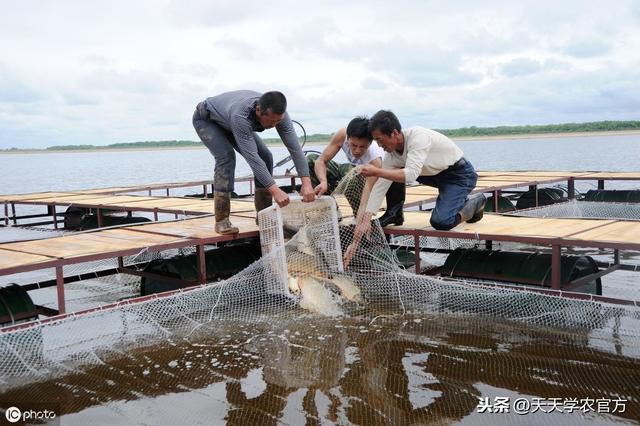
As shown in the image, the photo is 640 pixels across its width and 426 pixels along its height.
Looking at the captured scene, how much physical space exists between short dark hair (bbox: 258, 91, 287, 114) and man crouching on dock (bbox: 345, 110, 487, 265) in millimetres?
813

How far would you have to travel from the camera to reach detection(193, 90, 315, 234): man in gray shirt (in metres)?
5.29

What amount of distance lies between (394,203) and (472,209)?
780 millimetres

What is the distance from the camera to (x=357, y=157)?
19.7ft

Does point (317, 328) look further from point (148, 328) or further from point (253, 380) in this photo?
point (148, 328)

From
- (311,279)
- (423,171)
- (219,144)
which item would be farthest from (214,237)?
(423,171)

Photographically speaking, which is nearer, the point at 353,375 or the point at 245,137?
the point at 353,375

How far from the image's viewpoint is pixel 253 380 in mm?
4344

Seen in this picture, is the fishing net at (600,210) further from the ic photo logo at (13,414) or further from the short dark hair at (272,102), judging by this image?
the ic photo logo at (13,414)

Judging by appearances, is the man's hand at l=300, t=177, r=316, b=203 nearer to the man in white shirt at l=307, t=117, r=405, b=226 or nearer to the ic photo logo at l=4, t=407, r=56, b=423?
the man in white shirt at l=307, t=117, r=405, b=226

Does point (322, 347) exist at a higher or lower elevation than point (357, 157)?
lower

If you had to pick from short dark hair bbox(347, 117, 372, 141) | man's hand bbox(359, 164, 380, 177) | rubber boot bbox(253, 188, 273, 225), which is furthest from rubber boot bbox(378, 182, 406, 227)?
rubber boot bbox(253, 188, 273, 225)

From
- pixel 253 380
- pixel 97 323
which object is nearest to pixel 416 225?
pixel 253 380

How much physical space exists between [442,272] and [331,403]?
298cm

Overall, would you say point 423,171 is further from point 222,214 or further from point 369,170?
point 222,214
